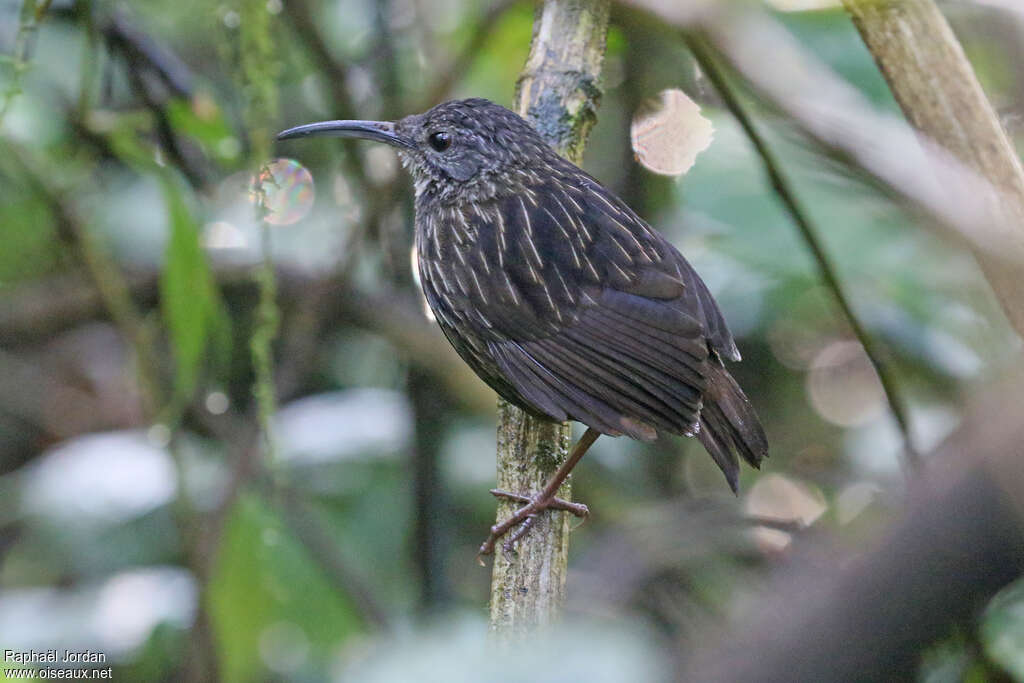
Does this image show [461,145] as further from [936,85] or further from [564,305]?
[936,85]

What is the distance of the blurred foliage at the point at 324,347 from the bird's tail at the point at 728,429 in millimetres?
524

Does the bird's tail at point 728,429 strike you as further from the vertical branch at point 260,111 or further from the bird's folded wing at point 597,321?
the vertical branch at point 260,111

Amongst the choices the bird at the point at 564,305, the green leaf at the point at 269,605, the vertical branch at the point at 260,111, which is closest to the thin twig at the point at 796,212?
the bird at the point at 564,305

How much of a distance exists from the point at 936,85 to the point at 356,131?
181cm

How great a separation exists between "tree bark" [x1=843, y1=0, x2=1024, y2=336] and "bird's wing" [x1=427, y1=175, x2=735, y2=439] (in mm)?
770

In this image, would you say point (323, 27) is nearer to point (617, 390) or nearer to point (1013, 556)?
point (617, 390)

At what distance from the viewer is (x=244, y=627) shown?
3402mm

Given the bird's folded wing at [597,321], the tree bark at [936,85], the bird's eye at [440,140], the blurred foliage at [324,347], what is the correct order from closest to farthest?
the tree bark at [936,85] < the bird's folded wing at [597,321] < the bird's eye at [440,140] < the blurred foliage at [324,347]

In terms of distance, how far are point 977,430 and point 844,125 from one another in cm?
104

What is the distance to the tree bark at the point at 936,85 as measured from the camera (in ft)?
7.56

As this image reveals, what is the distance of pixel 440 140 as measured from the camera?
3387mm

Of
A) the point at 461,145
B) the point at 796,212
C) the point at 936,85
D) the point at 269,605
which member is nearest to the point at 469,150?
the point at 461,145

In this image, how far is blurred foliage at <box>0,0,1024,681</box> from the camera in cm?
350

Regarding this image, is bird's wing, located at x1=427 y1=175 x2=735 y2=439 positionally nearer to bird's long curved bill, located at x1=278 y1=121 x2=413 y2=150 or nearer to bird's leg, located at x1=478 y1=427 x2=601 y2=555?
bird's leg, located at x1=478 y1=427 x2=601 y2=555
